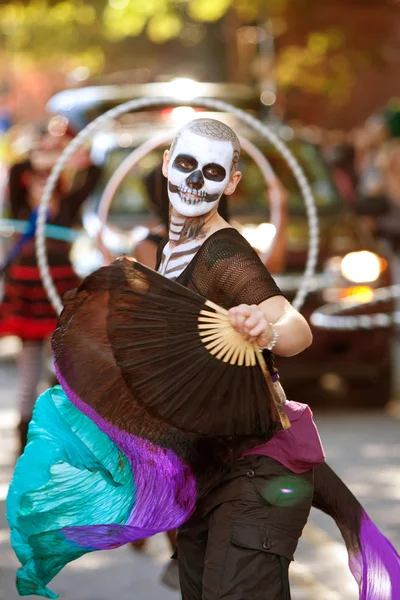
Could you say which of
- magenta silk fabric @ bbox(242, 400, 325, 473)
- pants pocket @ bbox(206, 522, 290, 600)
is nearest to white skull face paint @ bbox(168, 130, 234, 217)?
magenta silk fabric @ bbox(242, 400, 325, 473)

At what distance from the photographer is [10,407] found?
10.2 meters

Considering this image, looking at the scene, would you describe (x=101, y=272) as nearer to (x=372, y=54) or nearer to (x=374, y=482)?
(x=374, y=482)

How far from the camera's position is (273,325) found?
3.34m

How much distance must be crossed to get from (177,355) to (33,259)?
512cm

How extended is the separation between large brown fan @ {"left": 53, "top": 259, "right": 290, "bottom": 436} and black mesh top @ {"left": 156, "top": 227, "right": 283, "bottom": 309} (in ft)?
0.51

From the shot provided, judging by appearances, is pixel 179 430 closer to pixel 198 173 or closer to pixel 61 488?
pixel 61 488

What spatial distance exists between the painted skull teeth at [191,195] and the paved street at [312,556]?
7.46ft

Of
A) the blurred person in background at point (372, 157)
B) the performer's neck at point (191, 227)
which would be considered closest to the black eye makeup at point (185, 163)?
the performer's neck at point (191, 227)

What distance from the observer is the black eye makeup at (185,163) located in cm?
366

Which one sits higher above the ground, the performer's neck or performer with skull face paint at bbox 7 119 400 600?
the performer's neck

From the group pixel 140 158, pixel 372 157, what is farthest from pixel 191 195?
pixel 372 157

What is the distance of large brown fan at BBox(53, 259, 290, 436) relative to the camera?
3281 mm

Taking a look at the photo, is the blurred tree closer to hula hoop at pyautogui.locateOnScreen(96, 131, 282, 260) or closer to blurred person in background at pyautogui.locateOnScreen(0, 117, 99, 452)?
hula hoop at pyautogui.locateOnScreen(96, 131, 282, 260)

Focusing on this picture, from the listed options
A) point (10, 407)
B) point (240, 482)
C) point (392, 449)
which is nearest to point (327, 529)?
point (392, 449)
